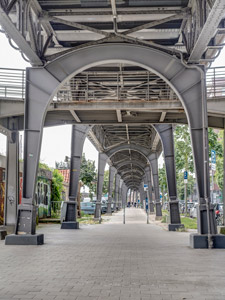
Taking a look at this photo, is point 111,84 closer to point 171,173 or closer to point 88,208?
point 171,173

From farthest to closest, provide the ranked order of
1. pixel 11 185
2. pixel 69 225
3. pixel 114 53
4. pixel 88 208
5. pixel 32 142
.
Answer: pixel 88 208
pixel 69 225
pixel 11 185
pixel 114 53
pixel 32 142

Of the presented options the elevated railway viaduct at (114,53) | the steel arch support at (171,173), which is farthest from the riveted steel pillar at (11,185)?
the steel arch support at (171,173)

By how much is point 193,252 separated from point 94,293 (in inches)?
241

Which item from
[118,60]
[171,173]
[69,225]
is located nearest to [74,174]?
[69,225]

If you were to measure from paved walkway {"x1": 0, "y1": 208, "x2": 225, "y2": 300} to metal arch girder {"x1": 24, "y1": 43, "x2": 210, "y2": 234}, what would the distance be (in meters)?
3.07

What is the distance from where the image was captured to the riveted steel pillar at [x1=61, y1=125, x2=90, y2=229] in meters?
22.7

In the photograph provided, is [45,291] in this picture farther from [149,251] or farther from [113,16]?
[113,16]

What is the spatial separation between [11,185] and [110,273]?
35.6 feet

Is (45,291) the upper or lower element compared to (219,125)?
lower

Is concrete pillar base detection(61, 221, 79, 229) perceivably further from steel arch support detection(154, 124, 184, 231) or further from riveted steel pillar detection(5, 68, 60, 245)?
riveted steel pillar detection(5, 68, 60, 245)

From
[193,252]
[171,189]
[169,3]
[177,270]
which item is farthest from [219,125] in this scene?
[177,270]

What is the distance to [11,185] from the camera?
59.8ft

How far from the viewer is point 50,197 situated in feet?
106

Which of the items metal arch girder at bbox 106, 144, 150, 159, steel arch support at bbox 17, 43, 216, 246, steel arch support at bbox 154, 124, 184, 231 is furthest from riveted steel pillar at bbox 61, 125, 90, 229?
metal arch girder at bbox 106, 144, 150, 159
